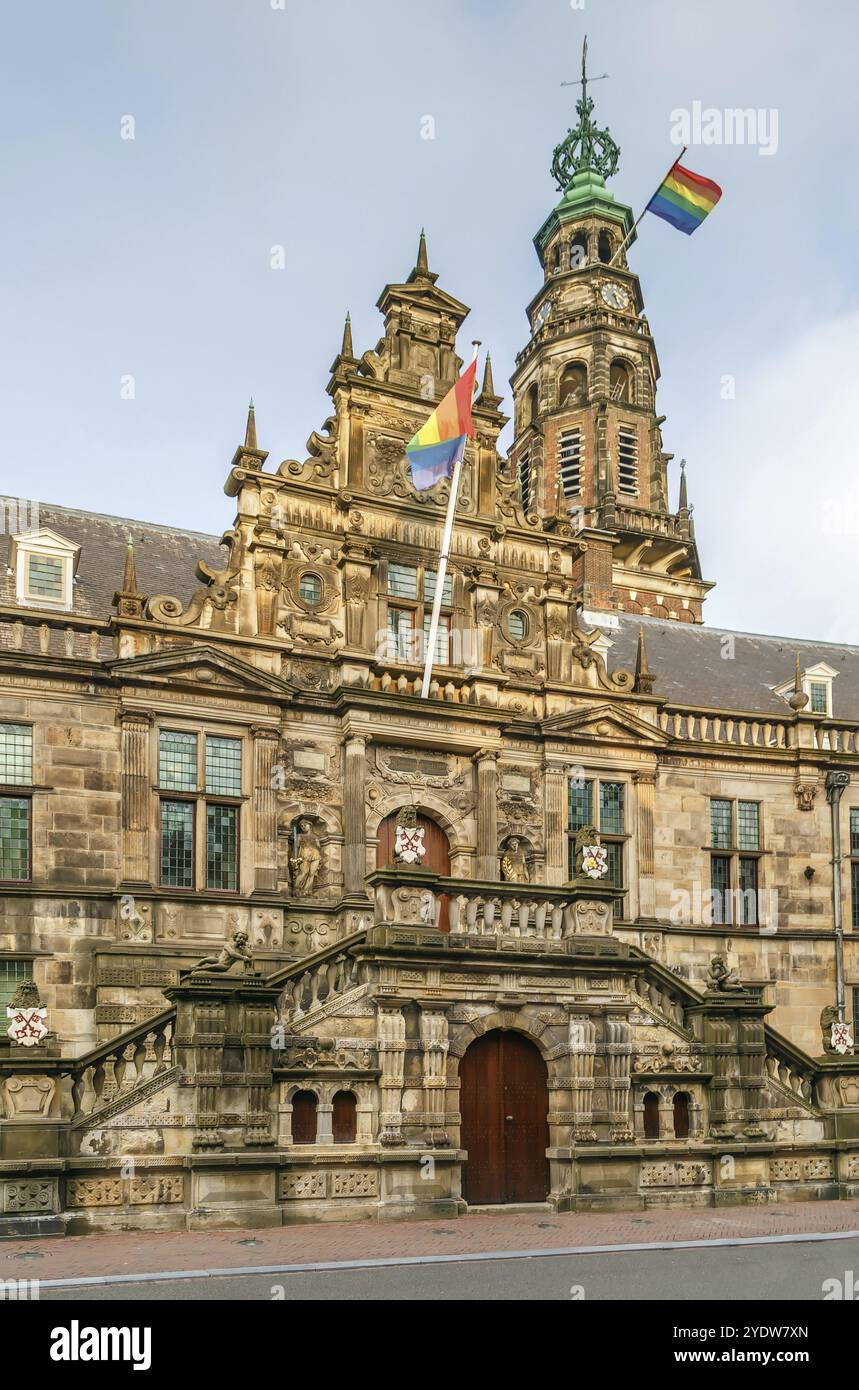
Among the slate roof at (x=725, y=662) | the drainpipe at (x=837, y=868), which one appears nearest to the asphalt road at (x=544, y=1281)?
the drainpipe at (x=837, y=868)

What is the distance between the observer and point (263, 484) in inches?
1154

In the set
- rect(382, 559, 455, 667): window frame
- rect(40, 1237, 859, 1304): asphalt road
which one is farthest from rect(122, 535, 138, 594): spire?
rect(40, 1237, 859, 1304): asphalt road

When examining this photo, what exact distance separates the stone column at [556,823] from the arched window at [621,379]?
30.7 meters

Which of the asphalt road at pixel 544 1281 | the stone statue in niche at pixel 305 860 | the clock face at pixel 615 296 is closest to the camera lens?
the asphalt road at pixel 544 1281

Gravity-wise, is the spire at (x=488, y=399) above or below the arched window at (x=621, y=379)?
below

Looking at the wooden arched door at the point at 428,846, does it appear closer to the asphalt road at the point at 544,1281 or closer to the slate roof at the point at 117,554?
the slate roof at the point at 117,554

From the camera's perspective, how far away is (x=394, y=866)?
23250 millimetres

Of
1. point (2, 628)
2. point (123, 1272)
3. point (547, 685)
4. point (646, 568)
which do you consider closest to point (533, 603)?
point (547, 685)

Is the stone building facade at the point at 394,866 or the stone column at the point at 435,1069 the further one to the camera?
the stone column at the point at 435,1069

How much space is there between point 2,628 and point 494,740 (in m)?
10.1

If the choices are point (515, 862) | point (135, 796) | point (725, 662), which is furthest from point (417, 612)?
point (725, 662)

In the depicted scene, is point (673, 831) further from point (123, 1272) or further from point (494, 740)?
point (123, 1272)

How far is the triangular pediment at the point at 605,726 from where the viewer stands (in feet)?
101

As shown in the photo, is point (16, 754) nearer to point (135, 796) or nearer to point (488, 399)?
point (135, 796)
